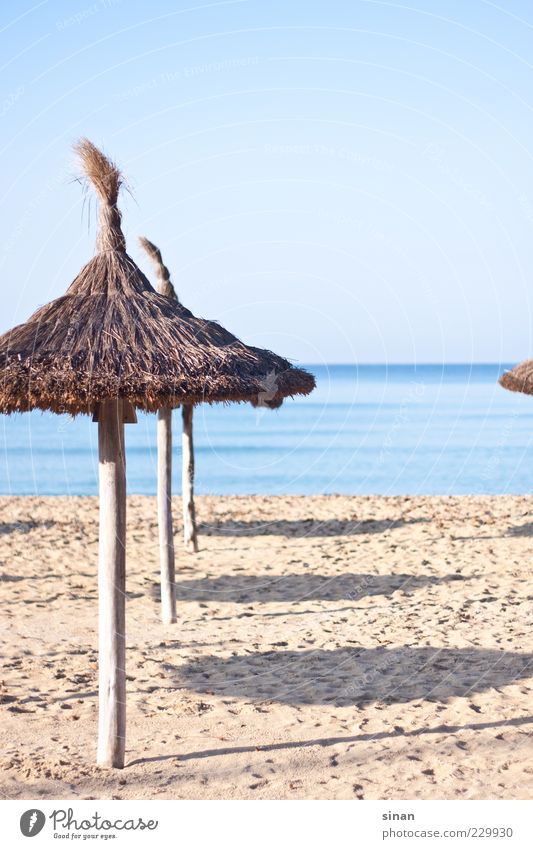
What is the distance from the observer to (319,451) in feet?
130

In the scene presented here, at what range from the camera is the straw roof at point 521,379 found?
1216cm

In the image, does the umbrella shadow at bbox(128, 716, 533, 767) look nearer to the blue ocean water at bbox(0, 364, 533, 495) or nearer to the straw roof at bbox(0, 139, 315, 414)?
the straw roof at bbox(0, 139, 315, 414)

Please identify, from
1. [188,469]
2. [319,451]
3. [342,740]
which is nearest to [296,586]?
[188,469]

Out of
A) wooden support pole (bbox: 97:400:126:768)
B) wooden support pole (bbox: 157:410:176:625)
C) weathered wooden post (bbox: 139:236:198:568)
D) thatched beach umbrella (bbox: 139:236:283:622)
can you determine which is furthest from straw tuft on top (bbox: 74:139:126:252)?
wooden support pole (bbox: 157:410:176:625)

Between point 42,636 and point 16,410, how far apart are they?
12.7 ft

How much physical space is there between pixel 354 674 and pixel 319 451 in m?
32.6

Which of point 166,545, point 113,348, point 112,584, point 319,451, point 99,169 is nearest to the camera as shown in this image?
point 113,348

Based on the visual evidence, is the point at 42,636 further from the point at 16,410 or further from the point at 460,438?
the point at 460,438

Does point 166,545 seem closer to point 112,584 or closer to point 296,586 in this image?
point 296,586

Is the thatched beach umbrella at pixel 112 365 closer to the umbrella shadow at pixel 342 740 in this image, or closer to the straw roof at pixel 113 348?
the straw roof at pixel 113 348

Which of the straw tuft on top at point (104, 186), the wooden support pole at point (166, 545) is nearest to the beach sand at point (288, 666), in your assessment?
the wooden support pole at point (166, 545)

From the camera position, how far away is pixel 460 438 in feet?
135

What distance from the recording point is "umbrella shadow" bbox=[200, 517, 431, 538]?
44.8ft

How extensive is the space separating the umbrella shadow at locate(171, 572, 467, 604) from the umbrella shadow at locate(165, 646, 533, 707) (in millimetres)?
2061
